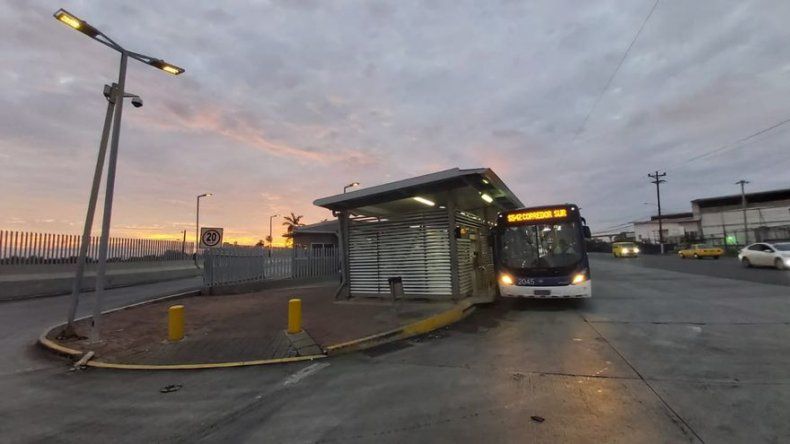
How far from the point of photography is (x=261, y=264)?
1900cm

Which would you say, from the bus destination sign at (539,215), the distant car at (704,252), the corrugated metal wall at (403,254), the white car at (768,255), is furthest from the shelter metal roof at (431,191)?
the distant car at (704,252)

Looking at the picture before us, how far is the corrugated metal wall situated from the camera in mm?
12961

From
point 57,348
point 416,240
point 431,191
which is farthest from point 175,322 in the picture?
point 431,191

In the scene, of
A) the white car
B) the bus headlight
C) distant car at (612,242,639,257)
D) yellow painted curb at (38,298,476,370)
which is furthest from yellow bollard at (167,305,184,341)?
distant car at (612,242,639,257)

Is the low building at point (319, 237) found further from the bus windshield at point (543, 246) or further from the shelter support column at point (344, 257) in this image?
the bus windshield at point (543, 246)

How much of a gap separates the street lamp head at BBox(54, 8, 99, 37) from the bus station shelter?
24.1 feet

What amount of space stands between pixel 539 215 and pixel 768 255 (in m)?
19.3

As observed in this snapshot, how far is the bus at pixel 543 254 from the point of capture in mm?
11641

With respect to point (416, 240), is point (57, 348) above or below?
below

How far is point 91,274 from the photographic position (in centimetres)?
1847

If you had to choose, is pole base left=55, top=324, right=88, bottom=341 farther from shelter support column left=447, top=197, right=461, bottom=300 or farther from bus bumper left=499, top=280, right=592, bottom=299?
bus bumper left=499, top=280, right=592, bottom=299

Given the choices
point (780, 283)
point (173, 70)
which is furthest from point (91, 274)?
point (780, 283)

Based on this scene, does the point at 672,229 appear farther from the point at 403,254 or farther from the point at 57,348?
the point at 57,348

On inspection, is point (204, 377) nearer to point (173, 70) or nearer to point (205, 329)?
point (205, 329)
